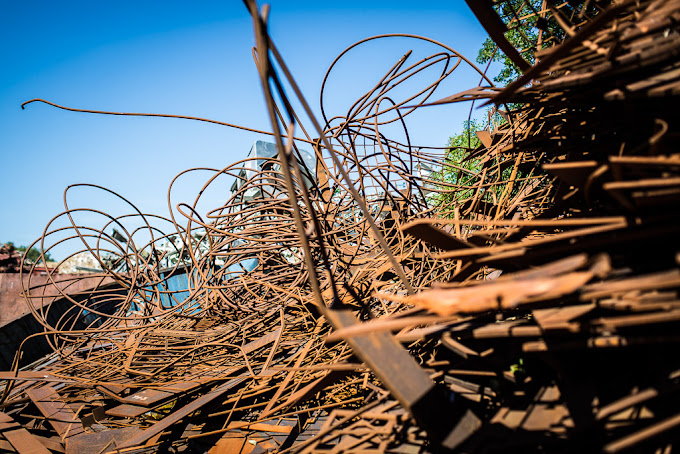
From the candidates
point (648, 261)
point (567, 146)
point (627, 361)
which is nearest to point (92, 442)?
point (627, 361)

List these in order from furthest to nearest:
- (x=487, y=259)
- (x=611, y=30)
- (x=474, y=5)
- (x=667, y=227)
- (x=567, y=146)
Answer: (x=474, y=5)
(x=567, y=146)
(x=487, y=259)
(x=611, y=30)
(x=667, y=227)

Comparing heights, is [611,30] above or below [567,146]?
above

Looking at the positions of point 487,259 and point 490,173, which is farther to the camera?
point 490,173

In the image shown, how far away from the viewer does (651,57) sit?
0.92 m

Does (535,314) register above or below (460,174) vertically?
below

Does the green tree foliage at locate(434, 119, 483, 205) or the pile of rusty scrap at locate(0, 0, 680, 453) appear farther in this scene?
the green tree foliage at locate(434, 119, 483, 205)

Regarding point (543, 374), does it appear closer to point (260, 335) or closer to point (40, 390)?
point (260, 335)

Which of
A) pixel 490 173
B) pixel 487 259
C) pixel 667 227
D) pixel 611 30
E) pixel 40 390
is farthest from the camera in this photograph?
pixel 40 390

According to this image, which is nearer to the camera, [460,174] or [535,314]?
[535,314]

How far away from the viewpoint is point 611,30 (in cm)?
105

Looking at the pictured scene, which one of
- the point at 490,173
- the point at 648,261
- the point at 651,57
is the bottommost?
the point at 648,261

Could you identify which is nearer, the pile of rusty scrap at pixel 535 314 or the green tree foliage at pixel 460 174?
the pile of rusty scrap at pixel 535 314

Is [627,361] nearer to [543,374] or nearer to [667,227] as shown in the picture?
[543,374]

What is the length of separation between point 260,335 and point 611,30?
291 centimetres
